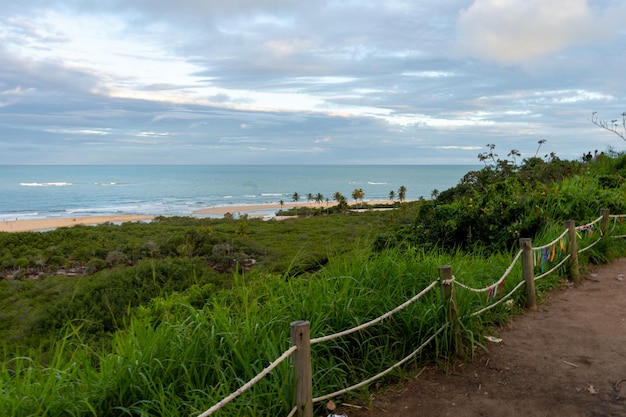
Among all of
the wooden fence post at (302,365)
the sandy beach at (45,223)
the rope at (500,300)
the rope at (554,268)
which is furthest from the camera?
the sandy beach at (45,223)

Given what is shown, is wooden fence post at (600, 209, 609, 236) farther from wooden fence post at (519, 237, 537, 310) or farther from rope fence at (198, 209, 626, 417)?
wooden fence post at (519, 237, 537, 310)

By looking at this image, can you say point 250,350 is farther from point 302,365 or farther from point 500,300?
point 500,300

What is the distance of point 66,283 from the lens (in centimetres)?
2266

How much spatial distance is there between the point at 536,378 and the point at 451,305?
0.87 metres

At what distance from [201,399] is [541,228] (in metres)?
7.21

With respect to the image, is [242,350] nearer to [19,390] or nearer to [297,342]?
[297,342]

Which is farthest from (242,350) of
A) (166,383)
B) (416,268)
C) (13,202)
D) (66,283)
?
(13,202)

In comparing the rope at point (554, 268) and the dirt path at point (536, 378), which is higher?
the rope at point (554, 268)

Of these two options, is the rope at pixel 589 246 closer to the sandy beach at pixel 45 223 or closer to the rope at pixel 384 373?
the rope at pixel 384 373

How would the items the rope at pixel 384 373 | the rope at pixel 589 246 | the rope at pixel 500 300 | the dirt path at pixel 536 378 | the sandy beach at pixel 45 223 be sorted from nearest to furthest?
1. the rope at pixel 384 373
2. the dirt path at pixel 536 378
3. the rope at pixel 500 300
4. the rope at pixel 589 246
5. the sandy beach at pixel 45 223

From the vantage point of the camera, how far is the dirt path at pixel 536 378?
12.6 ft

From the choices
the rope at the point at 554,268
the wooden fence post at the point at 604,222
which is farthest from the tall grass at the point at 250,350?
the wooden fence post at the point at 604,222

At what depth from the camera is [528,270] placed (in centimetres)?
609

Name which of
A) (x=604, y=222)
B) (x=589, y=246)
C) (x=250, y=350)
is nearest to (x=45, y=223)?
(x=604, y=222)
